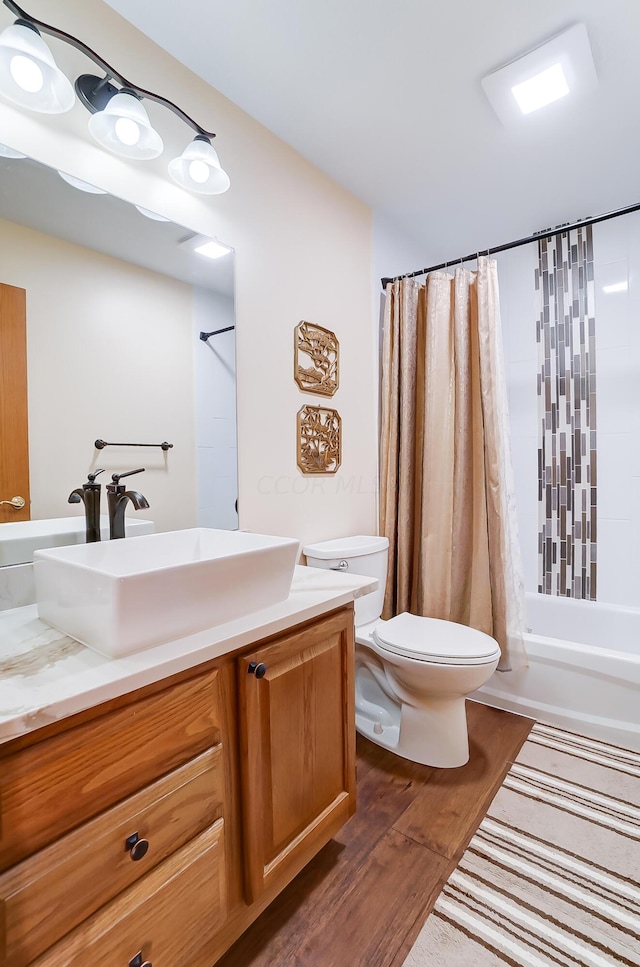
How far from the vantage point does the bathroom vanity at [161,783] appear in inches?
26.0

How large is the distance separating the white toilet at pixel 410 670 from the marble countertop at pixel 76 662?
0.66 meters

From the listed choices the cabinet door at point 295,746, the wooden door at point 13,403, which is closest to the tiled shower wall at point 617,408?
the cabinet door at point 295,746

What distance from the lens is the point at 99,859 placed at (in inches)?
28.6

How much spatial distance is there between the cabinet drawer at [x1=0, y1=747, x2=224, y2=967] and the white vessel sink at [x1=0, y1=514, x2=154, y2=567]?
67 cm

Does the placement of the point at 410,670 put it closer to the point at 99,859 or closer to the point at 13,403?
the point at 99,859

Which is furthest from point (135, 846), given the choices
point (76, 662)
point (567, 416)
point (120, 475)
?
point (567, 416)

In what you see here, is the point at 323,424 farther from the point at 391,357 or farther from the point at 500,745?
the point at 500,745

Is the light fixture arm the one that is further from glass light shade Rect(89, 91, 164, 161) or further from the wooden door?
the wooden door

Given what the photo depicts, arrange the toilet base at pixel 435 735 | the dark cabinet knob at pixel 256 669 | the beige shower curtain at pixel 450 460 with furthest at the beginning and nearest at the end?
the beige shower curtain at pixel 450 460 < the toilet base at pixel 435 735 < the dark cabinet knob at pixel 256 669

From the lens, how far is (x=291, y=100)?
1646 mm

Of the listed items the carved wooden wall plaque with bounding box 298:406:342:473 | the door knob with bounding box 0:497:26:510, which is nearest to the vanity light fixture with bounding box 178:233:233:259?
the carved wooden wall plaque with bounding box 298:406:342:473

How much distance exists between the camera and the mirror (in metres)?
1.18

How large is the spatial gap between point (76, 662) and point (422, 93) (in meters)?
2.09

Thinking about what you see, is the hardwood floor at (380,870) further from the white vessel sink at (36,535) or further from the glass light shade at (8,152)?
the glass light shade at (8,152)
